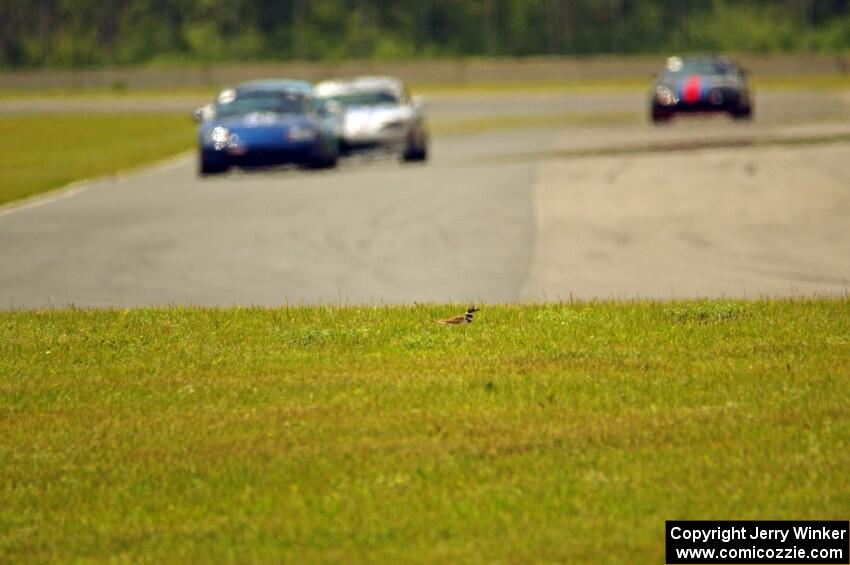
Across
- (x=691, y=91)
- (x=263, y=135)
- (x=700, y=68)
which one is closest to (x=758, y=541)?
(x=263, y=135)

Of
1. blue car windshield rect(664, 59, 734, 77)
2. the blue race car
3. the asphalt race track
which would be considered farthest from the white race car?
blue car windshield rect(664, 59, 734, 77)

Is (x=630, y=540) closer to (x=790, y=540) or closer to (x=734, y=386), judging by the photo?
(x=790, y=540)

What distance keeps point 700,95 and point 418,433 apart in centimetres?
3417

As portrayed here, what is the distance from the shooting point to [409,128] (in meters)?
31.3

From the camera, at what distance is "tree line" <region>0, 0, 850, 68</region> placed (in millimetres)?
82750

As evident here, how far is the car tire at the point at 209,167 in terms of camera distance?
95.8ft

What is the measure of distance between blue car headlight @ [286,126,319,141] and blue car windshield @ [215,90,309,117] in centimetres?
66

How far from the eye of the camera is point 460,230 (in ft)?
66.1

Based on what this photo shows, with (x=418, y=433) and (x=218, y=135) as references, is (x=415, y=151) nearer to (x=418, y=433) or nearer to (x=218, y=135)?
(x=218, y=135)

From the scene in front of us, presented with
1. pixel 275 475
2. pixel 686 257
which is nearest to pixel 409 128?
pixel 686 257

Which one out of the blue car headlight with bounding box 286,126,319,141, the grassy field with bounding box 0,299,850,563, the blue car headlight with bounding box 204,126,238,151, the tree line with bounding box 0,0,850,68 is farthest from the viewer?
the tree line with bounding box 0,0,850,68

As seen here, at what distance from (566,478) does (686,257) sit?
9834 mm

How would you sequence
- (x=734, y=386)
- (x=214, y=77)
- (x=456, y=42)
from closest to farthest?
(x=734, y=386)
(x=214, y=77)
(x=456, y=42)

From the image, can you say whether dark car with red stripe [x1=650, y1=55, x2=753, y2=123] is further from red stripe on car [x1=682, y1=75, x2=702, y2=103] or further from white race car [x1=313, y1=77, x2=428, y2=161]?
white race car [x1=313, y1=77, x2=428, y2=161]
